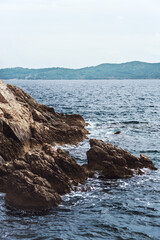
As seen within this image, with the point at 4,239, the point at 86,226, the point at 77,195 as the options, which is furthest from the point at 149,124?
the point at 4,239

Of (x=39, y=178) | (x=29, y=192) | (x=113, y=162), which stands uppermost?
(x=39, y=178)

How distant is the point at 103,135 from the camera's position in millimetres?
39719

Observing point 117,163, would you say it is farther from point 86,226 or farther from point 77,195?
point 86,226

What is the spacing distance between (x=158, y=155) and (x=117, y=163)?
7482mm

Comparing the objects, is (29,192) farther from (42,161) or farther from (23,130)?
(23,130)

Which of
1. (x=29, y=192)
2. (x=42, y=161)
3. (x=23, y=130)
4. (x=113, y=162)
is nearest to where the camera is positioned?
(x=29, y=192)

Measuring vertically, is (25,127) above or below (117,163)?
above

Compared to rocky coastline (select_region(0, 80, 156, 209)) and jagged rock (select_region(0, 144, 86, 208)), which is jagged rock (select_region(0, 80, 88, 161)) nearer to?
rocky coastline (select_region(0, 80, 156, 209))

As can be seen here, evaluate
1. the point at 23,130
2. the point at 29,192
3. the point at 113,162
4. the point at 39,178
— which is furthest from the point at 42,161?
the point at 23,130

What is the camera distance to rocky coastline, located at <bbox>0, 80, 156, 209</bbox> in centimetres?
1836

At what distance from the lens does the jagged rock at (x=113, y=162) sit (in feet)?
78.8

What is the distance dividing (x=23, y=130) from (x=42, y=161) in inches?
323

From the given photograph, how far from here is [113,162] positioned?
24875 mm

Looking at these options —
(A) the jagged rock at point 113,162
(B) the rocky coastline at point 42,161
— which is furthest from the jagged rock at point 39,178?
(A) the jagged rock at point 113,162
